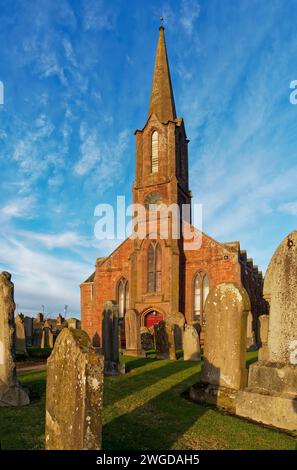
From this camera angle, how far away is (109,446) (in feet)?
16.6

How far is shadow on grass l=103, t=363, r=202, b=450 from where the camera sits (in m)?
5.25

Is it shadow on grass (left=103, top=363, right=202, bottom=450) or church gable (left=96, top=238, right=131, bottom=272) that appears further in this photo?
church gable (left=96, top=238, right=131, bottom=272)

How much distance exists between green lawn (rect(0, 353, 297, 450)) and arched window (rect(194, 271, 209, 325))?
1774 centimetres

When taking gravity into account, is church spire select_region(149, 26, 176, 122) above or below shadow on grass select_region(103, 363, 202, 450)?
above

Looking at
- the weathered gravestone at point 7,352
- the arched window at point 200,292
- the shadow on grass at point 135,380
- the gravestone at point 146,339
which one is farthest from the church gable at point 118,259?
the weathered gravestone at point 7,352

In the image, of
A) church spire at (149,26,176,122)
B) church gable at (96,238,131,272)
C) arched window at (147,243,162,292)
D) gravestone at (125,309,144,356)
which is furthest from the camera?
church spire at (149,26,176,122)

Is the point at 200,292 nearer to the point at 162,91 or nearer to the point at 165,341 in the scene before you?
the point at 165,341

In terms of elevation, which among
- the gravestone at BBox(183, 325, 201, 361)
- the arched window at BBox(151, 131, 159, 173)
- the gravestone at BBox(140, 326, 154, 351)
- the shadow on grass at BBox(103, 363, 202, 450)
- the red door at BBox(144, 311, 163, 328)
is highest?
the arched window at BBox(151, 131, 159, 173)

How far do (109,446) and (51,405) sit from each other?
128 centimetres

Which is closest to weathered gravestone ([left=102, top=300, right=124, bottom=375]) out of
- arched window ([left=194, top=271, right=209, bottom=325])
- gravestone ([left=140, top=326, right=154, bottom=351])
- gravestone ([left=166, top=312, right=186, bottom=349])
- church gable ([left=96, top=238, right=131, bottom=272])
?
gravestone ([left=166, top=312, right=186, bottom=349])

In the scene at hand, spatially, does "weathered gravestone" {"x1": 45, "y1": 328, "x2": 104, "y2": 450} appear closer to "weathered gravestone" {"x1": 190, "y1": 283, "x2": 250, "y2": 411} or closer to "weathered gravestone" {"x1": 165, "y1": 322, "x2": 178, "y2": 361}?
"weathered gravestone" {"x1": 190, "y1": 283, "x2": 250, "y2": 411}

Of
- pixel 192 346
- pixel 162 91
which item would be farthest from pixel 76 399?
pixel 162 91

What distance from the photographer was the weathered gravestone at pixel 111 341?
463 inches

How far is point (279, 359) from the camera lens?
6805 mm
